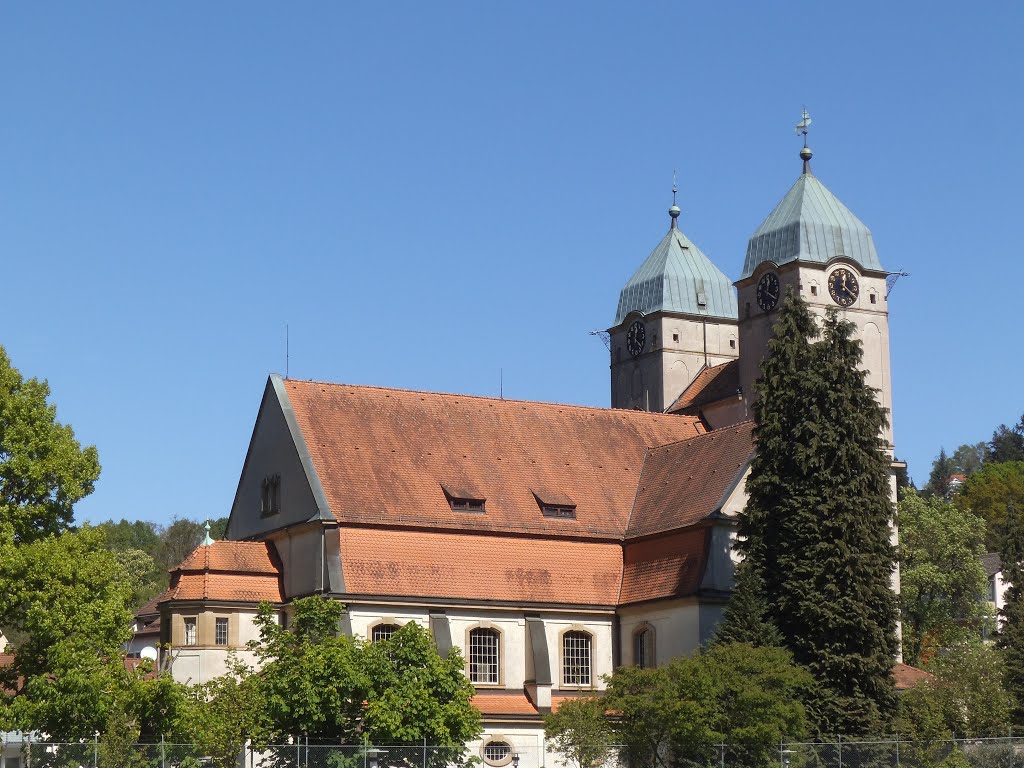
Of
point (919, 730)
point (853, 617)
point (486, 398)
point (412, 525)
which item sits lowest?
point (919, 730)

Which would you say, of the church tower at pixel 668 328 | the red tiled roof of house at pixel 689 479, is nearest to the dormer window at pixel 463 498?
the red tiled roof of house at pixel 689 479

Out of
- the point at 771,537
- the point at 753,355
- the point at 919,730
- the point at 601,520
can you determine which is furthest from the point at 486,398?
the point at 919,730

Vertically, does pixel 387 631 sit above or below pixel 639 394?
below

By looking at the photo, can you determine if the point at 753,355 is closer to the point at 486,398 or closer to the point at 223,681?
the point at 486,398

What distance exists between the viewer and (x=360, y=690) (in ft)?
155

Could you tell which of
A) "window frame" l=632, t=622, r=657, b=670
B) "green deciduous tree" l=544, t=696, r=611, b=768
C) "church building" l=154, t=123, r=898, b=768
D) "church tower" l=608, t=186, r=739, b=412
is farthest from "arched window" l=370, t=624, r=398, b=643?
"church tower" l=608, t=186, r=739, b=412

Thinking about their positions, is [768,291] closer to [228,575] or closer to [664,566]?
[664,566]

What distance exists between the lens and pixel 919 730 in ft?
168

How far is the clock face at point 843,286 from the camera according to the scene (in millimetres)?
70500

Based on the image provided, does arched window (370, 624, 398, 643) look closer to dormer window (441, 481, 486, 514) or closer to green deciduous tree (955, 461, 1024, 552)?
dormer window (441, 481, 486, 514)

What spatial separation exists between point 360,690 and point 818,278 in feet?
102

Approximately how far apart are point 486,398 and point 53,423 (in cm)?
2074

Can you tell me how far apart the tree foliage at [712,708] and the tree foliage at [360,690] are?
455cm

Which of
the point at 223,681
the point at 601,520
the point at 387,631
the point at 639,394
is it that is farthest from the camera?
the point at 639,394
